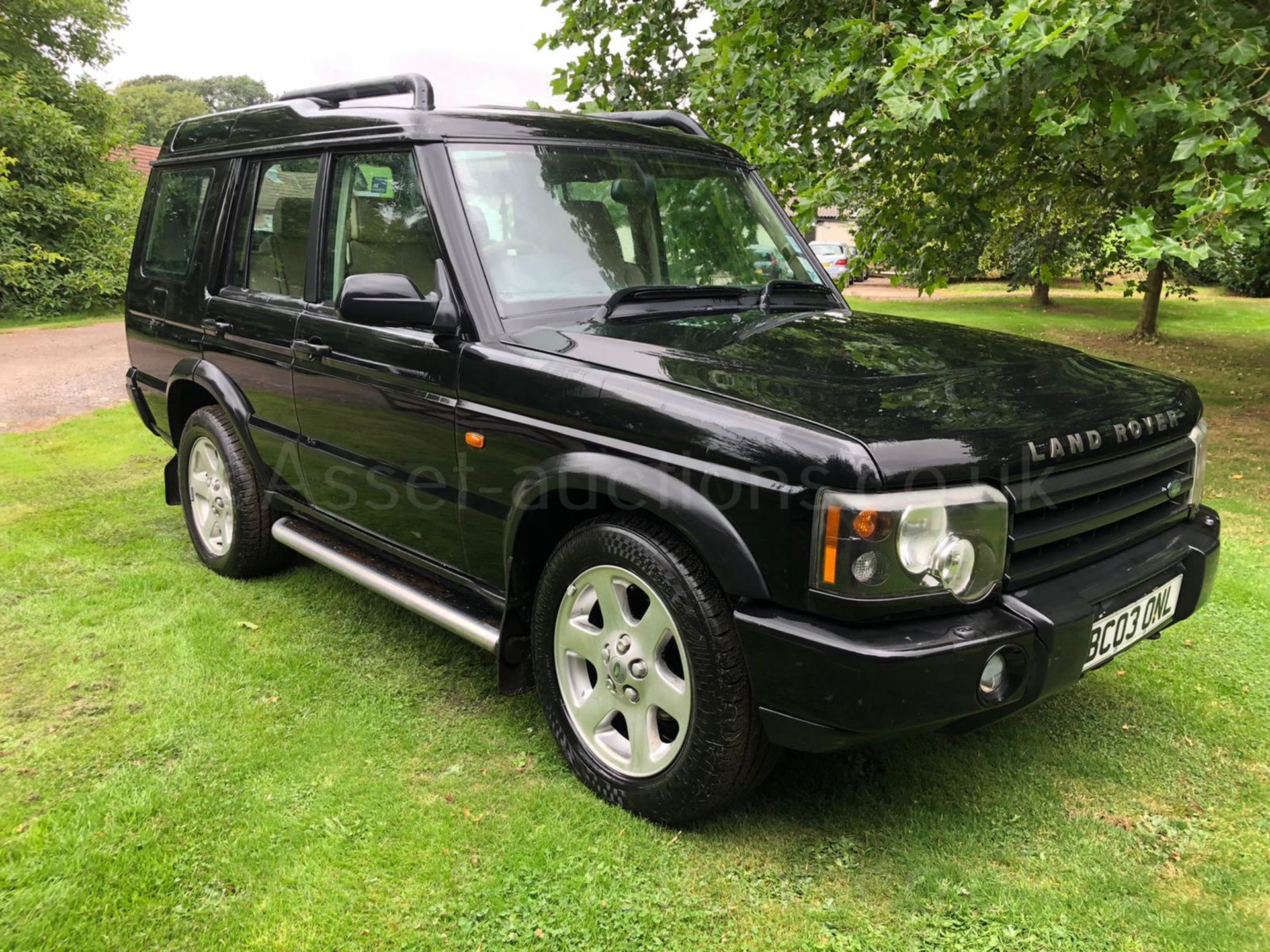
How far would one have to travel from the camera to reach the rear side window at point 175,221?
461 cm

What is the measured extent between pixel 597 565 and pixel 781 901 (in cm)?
103

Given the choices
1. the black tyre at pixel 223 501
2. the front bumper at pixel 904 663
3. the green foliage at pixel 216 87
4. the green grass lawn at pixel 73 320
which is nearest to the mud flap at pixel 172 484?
the black tyre at pixel 223 501

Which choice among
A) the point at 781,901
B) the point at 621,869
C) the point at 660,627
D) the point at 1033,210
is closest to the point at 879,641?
the point at 660,627

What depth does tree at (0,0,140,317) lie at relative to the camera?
17.0m

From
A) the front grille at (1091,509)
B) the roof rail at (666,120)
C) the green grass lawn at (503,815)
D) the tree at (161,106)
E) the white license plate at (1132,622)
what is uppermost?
the tree at (161,106)

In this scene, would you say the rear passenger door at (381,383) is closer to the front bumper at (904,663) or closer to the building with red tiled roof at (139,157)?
the front bumper at (904,663)

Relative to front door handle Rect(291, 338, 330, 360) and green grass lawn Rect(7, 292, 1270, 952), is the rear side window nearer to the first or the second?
front door handle Rect(291, 338, 330, 360)

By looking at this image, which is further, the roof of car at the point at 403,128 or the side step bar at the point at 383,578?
the roof of car at the point at 403,128

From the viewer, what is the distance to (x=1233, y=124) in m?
5.14

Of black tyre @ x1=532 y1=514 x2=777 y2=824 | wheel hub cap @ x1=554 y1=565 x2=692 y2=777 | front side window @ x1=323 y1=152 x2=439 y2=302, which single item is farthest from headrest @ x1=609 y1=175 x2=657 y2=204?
wheel hub cap @ x1=554 y1=565 x2=692 y2=777

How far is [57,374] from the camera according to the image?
11.8m

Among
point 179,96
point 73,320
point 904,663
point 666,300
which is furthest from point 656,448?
point 179,96

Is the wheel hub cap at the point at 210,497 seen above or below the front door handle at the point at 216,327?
below

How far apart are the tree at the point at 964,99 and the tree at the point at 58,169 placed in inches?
510
